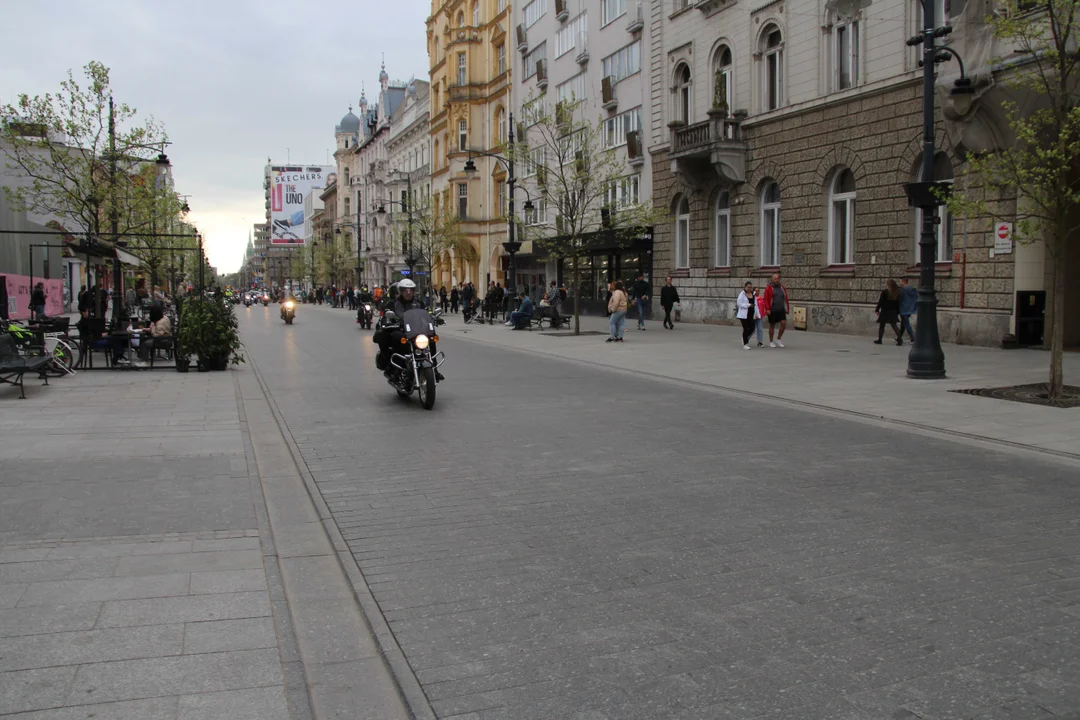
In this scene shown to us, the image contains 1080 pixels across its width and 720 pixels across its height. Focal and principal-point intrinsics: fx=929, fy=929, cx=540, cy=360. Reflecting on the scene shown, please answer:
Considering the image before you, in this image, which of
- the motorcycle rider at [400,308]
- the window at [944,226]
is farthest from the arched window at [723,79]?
the motorcycle rider at [400,308]

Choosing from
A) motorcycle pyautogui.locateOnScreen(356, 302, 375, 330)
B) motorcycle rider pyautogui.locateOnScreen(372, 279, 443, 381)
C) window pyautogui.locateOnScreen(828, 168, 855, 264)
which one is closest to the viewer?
motorcycle rider pyautogui.locateOnScreen(372, 279, 443, 381)

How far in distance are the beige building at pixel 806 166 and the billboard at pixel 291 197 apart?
106663 millimetres

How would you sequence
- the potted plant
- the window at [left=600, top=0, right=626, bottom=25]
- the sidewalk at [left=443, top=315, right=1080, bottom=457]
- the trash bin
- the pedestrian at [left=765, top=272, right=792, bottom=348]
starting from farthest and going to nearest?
the window at [left=600, top=0, right=626, bottom=25], the pedestrian at [left=765, top=272, right=792, bottom=348], the trash bin, the potted plant, the sidewalk at [left=443, top=315, right=1080, bottom=457]

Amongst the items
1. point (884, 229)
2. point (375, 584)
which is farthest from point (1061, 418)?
point (884, 229)

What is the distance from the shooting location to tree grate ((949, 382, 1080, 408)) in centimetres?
1138

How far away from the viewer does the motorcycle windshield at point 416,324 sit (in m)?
11.7

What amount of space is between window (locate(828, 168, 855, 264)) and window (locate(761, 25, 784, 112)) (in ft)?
11.6

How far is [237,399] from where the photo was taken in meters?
12.5

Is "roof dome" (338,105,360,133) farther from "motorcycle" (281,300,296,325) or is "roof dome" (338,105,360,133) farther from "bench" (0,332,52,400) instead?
"bench" (0,332,52,400)

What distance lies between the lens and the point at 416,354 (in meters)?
11.7

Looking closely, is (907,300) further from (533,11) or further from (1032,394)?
(533,11)

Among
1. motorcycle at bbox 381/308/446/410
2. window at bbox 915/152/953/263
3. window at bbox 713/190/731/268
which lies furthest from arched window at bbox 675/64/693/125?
motorcycle at bbox 381/308/446/410

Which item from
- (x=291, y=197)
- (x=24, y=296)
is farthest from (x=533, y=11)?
(x=291, y=197)

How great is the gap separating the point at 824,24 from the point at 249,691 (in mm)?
24826
